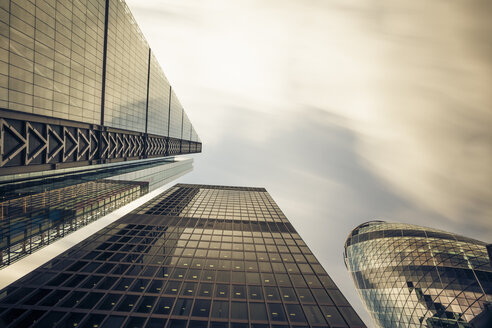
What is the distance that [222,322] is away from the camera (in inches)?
718

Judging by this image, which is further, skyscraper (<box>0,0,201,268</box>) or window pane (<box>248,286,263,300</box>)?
window pane (<box>248,286,263,300</box>)

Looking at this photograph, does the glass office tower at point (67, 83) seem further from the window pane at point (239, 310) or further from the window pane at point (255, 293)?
the window pane at point (255, 293)

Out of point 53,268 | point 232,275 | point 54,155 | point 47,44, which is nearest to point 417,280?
point 232,275

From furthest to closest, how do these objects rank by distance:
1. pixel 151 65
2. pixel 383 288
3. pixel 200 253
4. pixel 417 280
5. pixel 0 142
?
pixel 383 288 < pixel 417 280 < pixel 151 65 < pixel 200 253 < pixel 0 142

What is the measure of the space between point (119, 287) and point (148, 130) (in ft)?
117

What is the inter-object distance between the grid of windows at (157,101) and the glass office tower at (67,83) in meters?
5.74

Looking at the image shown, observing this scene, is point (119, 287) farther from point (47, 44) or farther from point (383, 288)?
point (383, 288)

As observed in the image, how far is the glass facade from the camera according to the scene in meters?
25.5

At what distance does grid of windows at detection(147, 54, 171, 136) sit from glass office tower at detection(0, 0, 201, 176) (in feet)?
18.8

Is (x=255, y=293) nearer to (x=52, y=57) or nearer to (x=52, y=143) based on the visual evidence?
(x=52, y=143)

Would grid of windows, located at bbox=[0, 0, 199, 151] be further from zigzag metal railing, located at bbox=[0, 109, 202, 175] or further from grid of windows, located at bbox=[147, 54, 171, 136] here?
grid of windows, located at bbox=[147, 54, 171, 136]

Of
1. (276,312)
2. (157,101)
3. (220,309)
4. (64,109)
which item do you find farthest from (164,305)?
(157,101)

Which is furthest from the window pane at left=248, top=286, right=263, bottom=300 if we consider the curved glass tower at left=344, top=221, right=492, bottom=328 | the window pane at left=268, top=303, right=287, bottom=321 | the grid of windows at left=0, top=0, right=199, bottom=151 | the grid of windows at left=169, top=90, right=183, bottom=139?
the grid of windows at left=169, top=90, right=183, bottom=139

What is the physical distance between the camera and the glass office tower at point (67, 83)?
15867 millimetres
